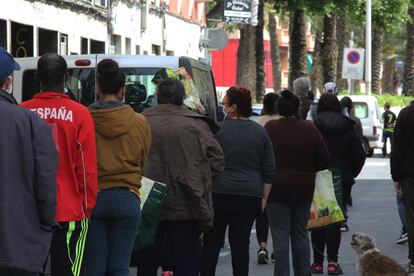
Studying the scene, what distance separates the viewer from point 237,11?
2898 cm

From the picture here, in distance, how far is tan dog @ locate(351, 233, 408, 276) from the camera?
954 cm

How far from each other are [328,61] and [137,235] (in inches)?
1494

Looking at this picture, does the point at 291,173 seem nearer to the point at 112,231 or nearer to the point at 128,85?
the point at 112,231

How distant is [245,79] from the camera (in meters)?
53.4

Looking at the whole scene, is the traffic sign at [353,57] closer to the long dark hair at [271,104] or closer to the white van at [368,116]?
the white van at [368,116]

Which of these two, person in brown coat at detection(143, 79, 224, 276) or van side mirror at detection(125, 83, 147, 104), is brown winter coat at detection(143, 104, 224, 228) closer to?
person in brown coat at detection(143, 79, 224, 276)

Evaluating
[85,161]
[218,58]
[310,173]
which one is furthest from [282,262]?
[218,58]

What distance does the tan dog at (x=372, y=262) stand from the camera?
9.54 metres

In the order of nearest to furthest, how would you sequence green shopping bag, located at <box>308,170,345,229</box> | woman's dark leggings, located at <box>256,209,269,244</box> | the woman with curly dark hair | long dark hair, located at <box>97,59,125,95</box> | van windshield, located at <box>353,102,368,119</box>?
1. long dark hair, located at <box>97,59,125,95</box>
2. the woman with curly dark hair
3. green shopping bag, located at <box>308,170,345,229</box>
4. woman's dark leggings, located at <box>256,209,269,244</box>
5. van windshield, located at <box>353,102,368,119</box>

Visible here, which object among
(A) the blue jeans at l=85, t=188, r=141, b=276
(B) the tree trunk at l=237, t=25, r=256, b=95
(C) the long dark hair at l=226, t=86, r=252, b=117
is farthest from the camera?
(B) the tree trunk at l=237, t=25, r=256, b=95

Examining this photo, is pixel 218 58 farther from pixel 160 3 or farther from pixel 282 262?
pixel 282 262

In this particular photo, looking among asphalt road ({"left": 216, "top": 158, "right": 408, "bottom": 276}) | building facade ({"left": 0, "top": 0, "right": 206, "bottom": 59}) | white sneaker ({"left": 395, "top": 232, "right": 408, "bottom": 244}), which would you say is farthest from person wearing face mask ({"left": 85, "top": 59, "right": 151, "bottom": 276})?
building facade ({"left": 0, "top": 0, "right": 206, "bottom": 59})

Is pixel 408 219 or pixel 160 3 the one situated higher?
pixel 160 3

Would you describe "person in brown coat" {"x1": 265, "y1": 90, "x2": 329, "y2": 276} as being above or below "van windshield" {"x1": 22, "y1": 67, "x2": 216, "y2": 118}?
below
